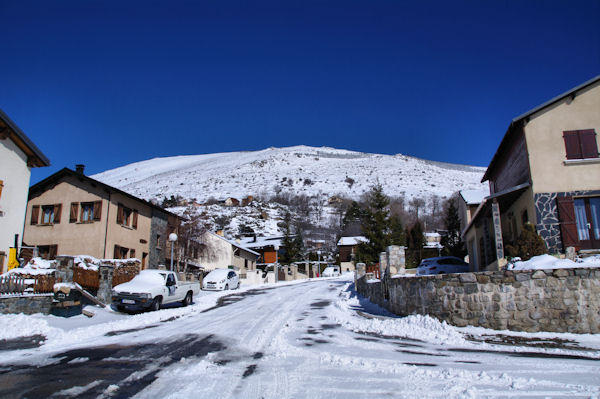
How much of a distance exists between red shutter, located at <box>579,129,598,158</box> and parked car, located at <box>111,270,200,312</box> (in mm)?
17762

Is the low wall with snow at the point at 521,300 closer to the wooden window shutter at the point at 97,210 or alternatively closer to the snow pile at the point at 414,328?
the snow pile at the point at 414,328

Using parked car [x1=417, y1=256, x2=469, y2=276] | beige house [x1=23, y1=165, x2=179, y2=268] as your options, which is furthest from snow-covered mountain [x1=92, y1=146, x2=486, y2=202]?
beige house [x1=23, y1=165, x2=179, y2=268]

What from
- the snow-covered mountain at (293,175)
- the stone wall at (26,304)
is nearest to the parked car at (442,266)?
the stone wall at (26,304)

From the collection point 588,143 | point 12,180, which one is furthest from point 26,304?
point 588,143

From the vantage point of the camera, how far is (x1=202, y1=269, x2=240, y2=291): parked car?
27.5 metres

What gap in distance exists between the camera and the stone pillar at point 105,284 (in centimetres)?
1602

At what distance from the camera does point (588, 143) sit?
15.5 metres

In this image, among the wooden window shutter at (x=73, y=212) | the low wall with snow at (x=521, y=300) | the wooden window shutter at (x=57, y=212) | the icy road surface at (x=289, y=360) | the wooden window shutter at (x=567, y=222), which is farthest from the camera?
the wooden window shutter at (x=57, y=212)

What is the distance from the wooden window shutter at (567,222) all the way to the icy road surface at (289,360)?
678cm

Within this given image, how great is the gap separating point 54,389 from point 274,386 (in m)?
3.11

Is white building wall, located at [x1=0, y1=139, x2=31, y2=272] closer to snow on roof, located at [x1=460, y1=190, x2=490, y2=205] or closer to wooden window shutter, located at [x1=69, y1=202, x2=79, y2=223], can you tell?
wooden window shutter, located at [x1=69, y1=202, x2=79, y2=223]

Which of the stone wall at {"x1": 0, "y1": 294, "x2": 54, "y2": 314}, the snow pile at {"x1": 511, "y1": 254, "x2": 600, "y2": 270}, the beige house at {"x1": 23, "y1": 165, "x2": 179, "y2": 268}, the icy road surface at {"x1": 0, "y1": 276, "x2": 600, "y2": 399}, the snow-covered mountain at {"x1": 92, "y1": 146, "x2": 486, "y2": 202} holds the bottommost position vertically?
the icy road surface at {"x1": 0, "y1": 276, "x2": 600, "y2": 399}

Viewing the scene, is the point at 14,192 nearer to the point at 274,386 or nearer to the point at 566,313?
the point at 274,386

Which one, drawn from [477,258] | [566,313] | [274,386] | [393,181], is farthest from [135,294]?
[393,181]
